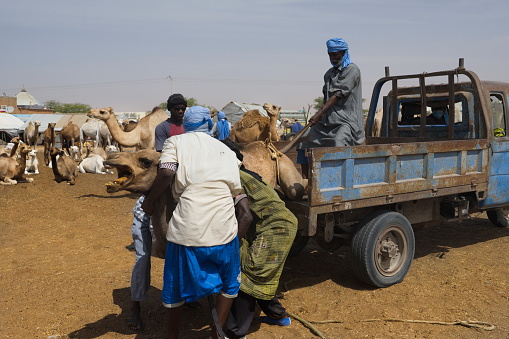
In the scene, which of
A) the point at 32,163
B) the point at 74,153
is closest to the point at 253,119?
the point at 32,163

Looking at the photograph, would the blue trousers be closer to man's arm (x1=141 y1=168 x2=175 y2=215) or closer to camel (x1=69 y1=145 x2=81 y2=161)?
man's arm (x1=141 y1=168 x2=175 y2=215)

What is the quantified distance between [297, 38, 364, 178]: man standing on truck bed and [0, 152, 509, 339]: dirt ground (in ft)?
5.20

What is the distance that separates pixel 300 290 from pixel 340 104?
6.90 ft

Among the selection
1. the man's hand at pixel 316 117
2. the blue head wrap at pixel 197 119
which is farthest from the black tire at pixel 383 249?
the blue head wrap at pixel 197 119

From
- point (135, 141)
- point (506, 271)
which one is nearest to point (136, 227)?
point (506, 271)

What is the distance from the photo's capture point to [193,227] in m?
3.19

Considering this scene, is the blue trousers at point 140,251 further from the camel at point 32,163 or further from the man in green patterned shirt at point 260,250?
the camel at point 32,163

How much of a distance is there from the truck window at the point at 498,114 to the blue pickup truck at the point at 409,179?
13 mm

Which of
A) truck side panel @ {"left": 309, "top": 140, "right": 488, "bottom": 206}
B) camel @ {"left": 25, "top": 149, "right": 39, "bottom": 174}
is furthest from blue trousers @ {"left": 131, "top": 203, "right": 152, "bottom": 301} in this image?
camel @ {"left": 25, "top": 149, "right": 39, "bottom": 174}

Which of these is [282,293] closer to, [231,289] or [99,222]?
[231,289]

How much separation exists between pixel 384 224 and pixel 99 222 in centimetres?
543

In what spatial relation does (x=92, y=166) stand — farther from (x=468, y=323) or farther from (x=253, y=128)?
(x=468, y=323)

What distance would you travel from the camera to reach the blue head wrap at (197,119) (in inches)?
138

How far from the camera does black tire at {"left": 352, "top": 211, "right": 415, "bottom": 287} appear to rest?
497 centimetres
